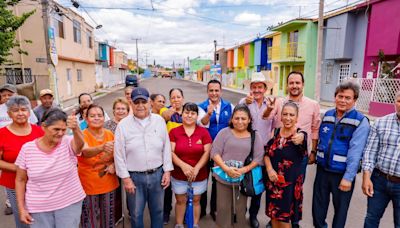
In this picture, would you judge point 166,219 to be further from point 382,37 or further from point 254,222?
point 382,37

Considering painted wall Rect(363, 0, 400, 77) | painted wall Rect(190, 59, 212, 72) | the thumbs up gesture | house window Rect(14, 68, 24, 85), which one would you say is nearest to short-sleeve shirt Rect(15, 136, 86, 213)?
the thumbs up gesture

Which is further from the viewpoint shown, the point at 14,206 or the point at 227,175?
the point at 227,175

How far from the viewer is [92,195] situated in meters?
2.78

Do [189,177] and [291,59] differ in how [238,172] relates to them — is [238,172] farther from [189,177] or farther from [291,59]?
[291,59]

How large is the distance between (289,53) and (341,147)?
20.7 metres

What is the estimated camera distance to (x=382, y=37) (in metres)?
12.7

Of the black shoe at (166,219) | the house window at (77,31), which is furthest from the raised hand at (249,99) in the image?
the house window at (77,31)

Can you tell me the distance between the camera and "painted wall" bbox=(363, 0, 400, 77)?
12000mm

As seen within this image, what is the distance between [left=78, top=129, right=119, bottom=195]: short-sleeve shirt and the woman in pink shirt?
349mm

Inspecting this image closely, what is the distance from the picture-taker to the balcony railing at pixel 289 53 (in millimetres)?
20391

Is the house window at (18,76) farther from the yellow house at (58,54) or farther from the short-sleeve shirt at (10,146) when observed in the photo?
the short-sleeve shirt at (10,146)

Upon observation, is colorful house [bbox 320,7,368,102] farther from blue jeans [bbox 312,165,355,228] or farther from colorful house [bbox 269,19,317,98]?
blue jeans [bbox 312,165,355,228]

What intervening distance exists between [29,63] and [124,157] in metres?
16.7

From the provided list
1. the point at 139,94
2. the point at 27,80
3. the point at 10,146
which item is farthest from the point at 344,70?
the point at 27,80
